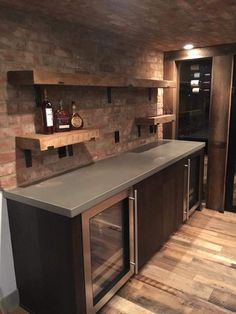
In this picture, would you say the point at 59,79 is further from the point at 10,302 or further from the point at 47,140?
the point at 10,302

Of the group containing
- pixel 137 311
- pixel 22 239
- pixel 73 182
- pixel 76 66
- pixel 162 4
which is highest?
pixel 162 4

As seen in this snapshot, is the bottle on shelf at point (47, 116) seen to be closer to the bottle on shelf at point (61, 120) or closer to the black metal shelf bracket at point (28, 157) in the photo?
the bottle on shelf at point (61, 120)

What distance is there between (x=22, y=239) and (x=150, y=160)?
1.37 metres

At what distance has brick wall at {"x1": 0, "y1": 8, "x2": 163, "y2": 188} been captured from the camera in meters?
1.87

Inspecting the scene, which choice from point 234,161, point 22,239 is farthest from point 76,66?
point 234,161

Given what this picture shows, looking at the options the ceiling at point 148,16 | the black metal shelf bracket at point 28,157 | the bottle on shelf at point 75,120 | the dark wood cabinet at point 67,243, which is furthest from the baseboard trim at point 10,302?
the ceiling at point 148,16

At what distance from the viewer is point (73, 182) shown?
2.05m

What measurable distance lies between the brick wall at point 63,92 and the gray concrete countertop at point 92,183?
0.14 meters

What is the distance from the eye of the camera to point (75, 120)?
2.28 m

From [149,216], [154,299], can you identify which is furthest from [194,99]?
[154,299]

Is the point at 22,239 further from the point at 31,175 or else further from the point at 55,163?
the point at 55,163

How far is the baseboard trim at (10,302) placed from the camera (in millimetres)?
1969

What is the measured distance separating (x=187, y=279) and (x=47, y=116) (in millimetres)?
1820

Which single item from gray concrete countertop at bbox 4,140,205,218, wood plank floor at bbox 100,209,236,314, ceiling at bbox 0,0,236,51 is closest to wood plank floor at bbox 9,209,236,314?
wood plank floor at bbox 100,209,236,314
